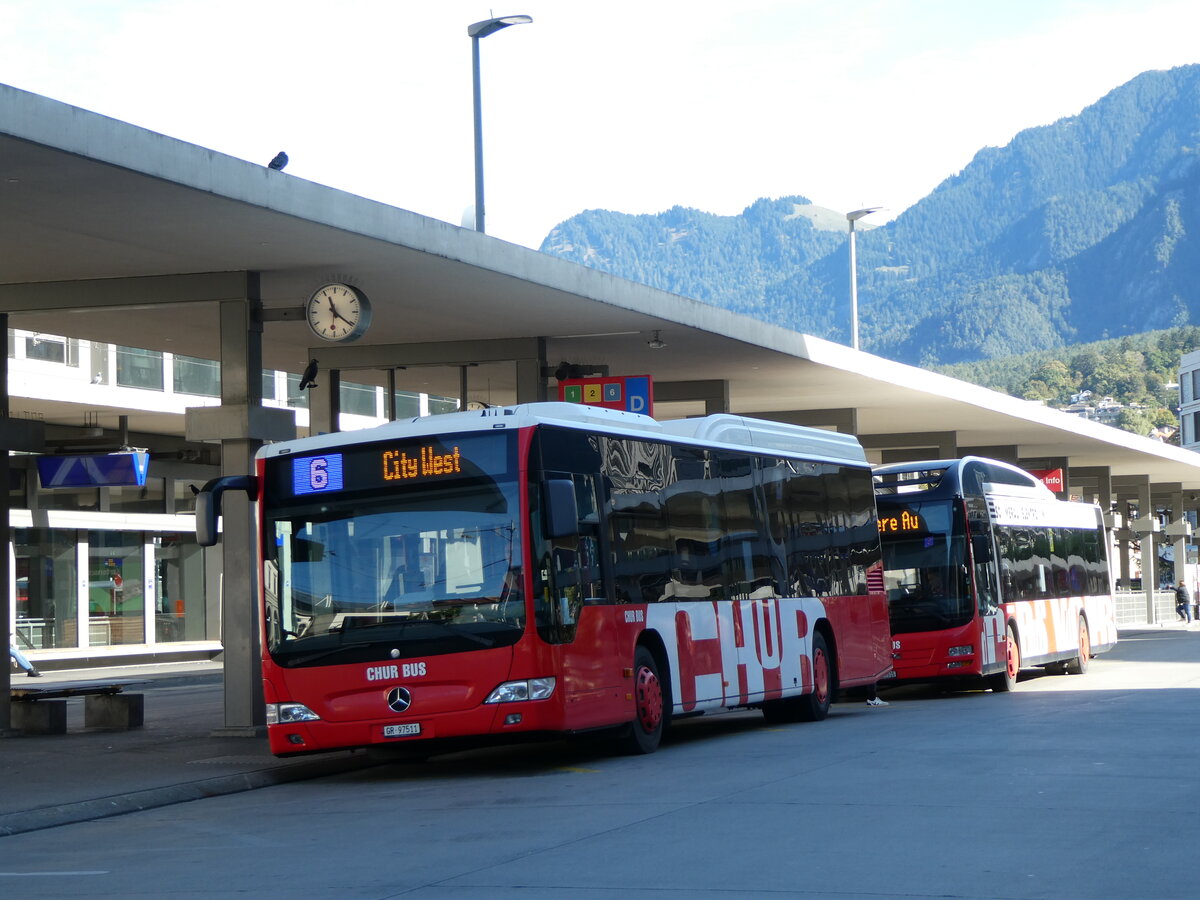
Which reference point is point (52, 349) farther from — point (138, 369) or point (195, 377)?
point (195, 377)

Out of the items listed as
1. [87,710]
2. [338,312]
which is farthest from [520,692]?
[87,710]

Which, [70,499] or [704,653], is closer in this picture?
[704,653]

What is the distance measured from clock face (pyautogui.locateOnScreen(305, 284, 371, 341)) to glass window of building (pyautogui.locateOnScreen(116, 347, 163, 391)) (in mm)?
20474

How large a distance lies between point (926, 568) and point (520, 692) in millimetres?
11355

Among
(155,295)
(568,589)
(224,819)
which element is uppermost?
(155,295)

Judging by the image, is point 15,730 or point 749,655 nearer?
point 749,655

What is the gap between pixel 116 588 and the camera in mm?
40781

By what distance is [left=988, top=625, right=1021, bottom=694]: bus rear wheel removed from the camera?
24578 mm

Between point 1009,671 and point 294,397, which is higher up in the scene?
point 294,397

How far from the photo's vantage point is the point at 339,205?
1652cm

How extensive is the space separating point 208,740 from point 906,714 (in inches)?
313

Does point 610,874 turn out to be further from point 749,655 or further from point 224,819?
point 749,655

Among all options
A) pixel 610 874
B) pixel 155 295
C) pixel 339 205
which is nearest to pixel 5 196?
pixel 339 205

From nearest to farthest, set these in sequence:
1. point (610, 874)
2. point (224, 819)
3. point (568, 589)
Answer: point (610, 874)
point (224, 819)
point (568, 589)
